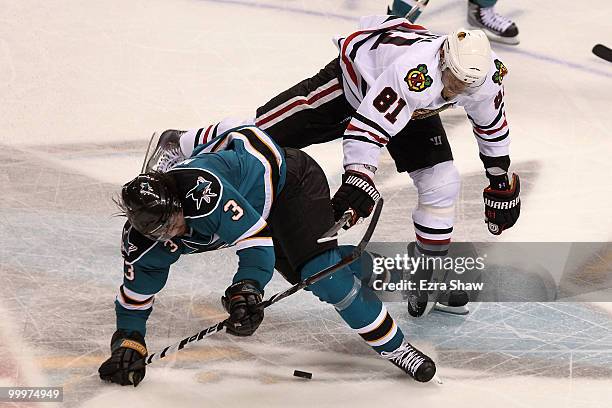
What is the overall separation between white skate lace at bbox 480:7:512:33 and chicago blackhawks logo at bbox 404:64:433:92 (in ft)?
9.38

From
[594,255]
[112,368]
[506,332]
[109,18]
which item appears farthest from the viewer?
[109,18]

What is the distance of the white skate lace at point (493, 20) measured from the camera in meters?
6.48

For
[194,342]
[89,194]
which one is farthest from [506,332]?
[89,194]

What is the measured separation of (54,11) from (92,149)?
5.20 ft

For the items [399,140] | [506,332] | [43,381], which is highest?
[399,140]

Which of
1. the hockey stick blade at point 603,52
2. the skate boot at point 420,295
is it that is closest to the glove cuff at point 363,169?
the skate boot at point 420,295

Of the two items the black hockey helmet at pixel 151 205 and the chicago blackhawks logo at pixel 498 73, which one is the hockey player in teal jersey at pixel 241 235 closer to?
the black hockey helmet at pixel 151 205

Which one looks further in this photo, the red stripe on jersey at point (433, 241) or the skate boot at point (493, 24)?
the skate boot at point (493, 24)

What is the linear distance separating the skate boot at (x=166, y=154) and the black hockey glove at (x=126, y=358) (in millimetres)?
846

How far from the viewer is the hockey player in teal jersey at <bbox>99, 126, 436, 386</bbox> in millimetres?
3270

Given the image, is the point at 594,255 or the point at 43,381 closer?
the point at 43,381

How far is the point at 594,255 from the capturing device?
182 inches

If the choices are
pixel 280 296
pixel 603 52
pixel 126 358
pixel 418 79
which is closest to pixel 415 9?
pixel 603 52

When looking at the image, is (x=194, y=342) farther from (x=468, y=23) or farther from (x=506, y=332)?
(x=468, y=23)
